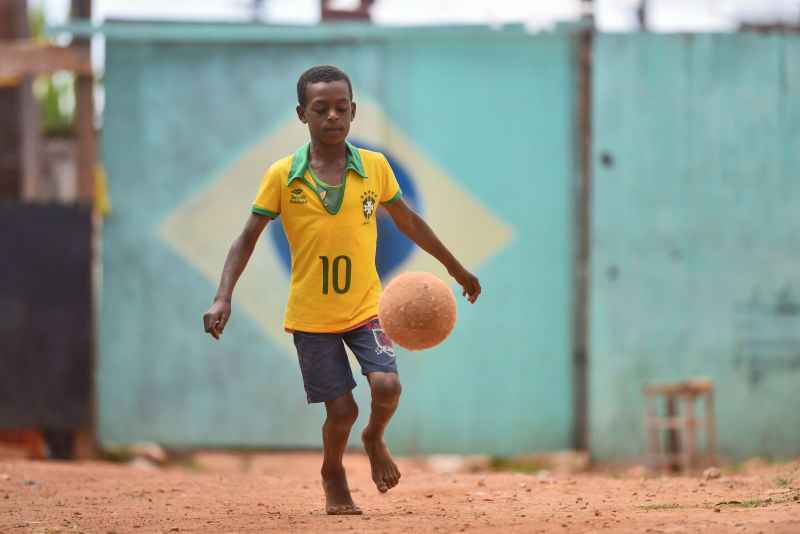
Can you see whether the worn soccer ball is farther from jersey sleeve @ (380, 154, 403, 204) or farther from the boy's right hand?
the boy's right hand

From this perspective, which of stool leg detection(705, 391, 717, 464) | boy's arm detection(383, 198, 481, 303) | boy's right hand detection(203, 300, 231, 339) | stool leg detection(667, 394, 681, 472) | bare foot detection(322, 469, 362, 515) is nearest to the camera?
boy's right hand detection(203, 300, 231, 339)

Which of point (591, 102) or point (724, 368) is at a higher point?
point (591, 102)

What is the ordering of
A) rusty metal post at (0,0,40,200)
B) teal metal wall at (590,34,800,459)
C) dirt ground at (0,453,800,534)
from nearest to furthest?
dirt ground at (0,453,800,534), teal metal wall at (590,34,800,459), rusty metal post at (0,0,40,200)

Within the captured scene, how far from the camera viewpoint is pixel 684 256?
10070 mm

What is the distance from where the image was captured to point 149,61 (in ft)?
33.8

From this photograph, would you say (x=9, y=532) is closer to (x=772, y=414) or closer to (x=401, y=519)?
(x=401, y=519)

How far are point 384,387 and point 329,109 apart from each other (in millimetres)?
1229

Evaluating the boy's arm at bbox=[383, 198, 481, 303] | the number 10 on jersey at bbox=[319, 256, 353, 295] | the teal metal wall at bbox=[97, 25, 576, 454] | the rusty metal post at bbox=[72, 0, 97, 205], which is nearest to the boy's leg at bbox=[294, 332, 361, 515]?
the number 10 on jersey at bbox=[319, 256, 353, 295]

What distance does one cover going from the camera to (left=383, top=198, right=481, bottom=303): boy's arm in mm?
6008

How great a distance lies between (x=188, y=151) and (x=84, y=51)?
1.16 meters

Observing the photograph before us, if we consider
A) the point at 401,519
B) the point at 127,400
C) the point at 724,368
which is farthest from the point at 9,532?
the point at 724,368

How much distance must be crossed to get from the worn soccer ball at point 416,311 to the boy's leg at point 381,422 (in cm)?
19

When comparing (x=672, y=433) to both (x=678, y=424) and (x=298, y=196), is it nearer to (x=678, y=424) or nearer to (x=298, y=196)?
(x=678, y=424)

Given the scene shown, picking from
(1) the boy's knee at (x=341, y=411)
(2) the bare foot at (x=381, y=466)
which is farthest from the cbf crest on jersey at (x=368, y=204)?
(2) the bare foot at (x=381, y=466)
